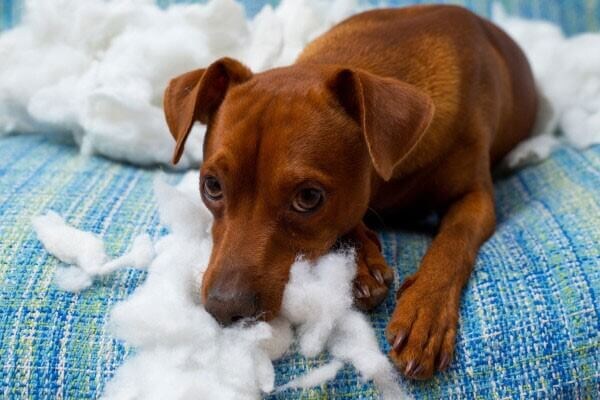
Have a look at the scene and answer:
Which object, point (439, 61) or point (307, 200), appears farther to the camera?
point (439, 61)

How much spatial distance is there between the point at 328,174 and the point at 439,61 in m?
0.80

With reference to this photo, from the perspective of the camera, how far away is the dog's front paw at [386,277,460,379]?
1.67 meters

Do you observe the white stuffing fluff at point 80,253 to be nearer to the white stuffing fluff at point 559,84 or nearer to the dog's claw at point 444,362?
the dog's claw at point 444,362

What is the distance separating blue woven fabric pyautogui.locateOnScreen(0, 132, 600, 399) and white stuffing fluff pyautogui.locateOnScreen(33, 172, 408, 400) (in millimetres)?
39

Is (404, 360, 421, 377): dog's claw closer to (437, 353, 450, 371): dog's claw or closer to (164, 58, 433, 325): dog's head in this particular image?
(437, 353, 450, 371): dog's claw

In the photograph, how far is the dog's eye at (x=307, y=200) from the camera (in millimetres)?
1834

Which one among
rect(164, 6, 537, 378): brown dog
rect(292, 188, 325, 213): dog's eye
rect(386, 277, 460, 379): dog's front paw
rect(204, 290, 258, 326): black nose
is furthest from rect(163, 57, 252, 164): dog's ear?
rect(386, 277, 460, 379): dog's front paw

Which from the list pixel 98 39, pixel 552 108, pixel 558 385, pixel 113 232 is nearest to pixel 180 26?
pixel 98 39

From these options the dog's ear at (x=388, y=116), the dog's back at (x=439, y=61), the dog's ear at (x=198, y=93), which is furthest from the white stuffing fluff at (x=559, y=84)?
the dog's ear at (x=198, y=93)

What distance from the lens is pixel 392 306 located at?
1.88m

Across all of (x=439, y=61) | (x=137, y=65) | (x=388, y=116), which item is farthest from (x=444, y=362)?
(x=137, y=65)

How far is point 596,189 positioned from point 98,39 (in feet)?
6.72

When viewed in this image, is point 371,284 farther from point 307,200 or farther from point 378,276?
point 307,200

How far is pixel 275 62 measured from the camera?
122 inches
